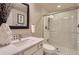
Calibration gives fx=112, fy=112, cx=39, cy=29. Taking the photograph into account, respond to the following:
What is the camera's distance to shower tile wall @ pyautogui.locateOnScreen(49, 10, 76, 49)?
4.81 feet

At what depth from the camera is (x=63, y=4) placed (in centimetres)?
148

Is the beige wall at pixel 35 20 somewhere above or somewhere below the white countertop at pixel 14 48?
above

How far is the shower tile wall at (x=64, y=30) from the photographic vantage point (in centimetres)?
147

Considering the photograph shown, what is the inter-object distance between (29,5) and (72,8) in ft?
1.85

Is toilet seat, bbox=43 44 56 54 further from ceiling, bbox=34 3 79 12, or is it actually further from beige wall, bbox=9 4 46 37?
ceiling, bbox=34 3 79 12

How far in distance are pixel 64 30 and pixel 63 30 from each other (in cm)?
1

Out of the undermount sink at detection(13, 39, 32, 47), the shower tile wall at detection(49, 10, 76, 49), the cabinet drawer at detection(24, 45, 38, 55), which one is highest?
the shower tile wall at detection(49, 10, 76, 49)

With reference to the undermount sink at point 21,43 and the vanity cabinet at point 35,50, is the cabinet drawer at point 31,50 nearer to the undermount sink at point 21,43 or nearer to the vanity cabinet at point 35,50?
the vanity cabinet at point 35,50

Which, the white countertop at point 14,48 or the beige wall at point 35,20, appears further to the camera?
the beige wall at point 35,20

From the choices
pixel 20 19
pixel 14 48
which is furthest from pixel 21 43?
pixel 20 19

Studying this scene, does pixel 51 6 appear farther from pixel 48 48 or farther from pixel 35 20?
pixel 48 48

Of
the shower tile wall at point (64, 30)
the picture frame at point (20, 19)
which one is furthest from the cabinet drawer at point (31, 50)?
the picture frame at point (20, 19)

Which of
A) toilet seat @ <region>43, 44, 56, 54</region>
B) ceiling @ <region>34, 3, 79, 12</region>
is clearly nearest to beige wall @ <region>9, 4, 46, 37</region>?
ceiling @ <region>34, 3, 79, 12</region>
